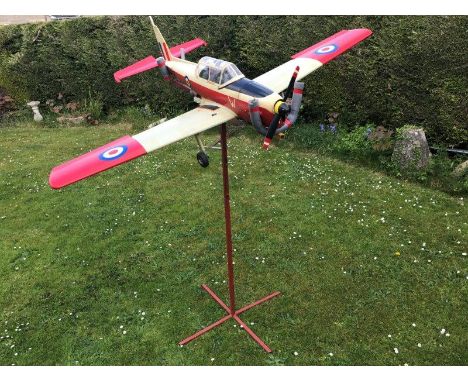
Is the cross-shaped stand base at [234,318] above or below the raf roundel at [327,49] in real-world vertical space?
below

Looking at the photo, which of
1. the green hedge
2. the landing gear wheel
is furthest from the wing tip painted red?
the green hedge

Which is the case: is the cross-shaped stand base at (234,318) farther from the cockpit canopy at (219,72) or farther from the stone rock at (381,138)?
the stone rock at (381,138)

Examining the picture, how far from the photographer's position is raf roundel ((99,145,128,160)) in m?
5.06

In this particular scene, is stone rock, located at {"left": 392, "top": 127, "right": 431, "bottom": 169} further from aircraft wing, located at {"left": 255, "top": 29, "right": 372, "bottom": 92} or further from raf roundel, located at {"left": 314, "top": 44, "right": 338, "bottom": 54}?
raf roundel, located at {"left": 314, "top": 44, "right": 338, "bottom": 54}

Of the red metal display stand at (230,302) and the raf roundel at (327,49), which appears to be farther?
the raf roundel at (327,49)

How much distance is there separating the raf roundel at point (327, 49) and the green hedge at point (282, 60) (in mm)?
5121

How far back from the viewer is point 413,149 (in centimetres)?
1144

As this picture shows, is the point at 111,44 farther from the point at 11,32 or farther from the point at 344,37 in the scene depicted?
the point at 344,37

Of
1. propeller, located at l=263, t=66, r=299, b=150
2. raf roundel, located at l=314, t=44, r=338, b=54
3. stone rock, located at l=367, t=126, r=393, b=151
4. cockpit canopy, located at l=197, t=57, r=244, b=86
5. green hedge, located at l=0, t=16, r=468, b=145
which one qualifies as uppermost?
cockpit canopy, located at l=197, t=57, r=244, b=86

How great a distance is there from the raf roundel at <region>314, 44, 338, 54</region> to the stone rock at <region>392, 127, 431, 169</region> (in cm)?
473

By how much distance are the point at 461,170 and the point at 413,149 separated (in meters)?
1.39

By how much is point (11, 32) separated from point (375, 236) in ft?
67.9

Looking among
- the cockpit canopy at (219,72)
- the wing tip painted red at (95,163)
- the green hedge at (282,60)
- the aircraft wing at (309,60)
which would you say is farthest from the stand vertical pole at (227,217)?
the green hedge at (282,60)

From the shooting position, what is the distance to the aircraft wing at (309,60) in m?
6.79
